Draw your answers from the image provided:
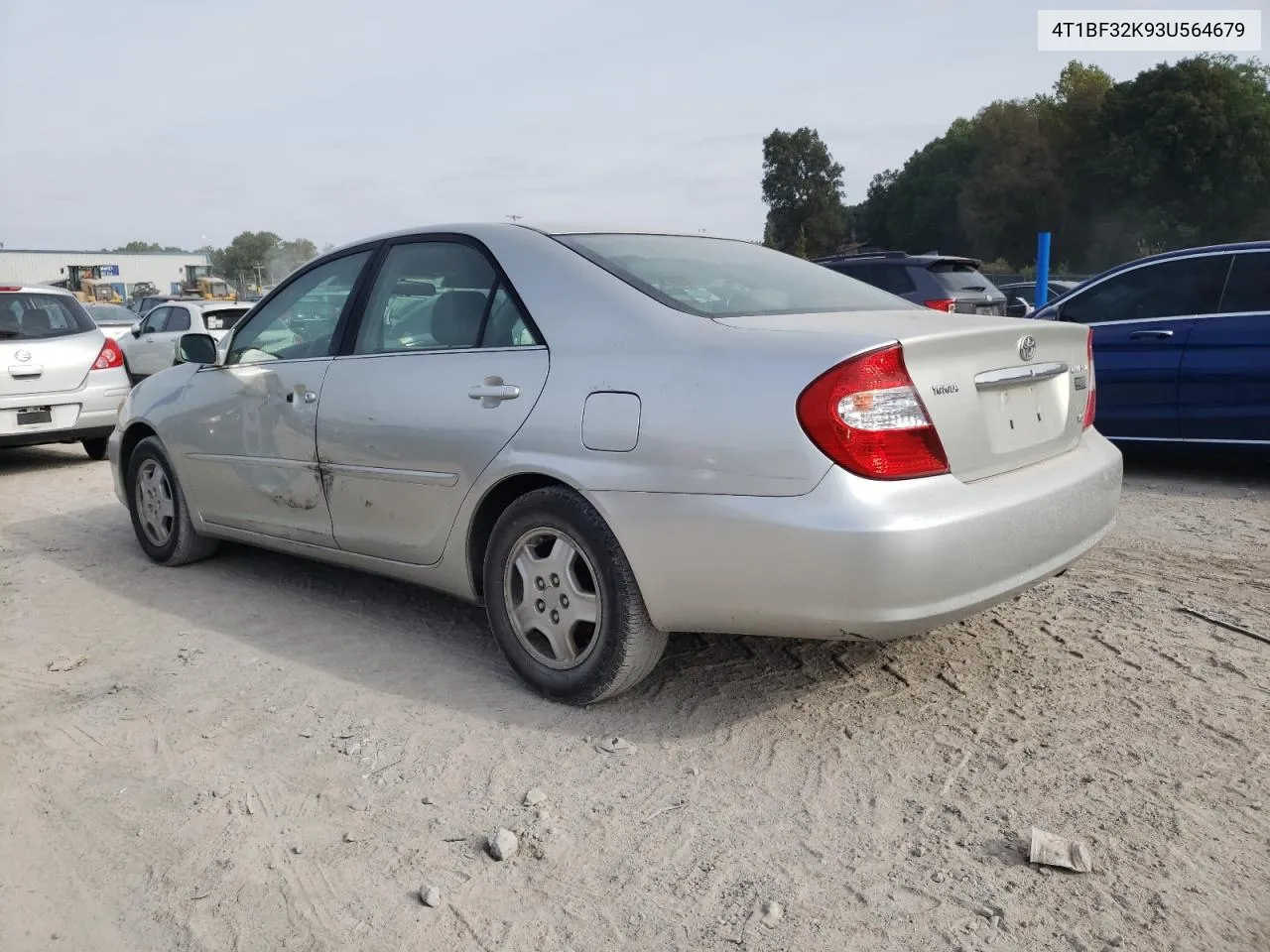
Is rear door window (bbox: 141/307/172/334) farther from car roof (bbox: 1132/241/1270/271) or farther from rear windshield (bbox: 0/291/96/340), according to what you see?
car roof (bbox: 1132/241/1270/271)

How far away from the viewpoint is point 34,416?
335 inches

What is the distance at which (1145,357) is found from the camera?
684 cm

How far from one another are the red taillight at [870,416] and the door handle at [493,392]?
106cm

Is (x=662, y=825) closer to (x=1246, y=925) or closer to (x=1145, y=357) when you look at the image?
(x=1246, y=925)

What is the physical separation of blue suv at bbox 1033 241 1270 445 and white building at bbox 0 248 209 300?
7753cm

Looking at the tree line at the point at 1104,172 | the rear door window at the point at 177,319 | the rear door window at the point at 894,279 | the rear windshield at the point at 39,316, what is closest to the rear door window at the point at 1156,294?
the rear door window at the point at 894,279

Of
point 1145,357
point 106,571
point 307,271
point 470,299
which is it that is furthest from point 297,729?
point 1145,357

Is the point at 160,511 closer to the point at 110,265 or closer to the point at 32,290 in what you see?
the point at 32,290

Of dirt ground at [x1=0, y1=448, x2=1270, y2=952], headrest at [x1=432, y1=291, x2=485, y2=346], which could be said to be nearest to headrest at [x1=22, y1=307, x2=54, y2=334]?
dirt ground at [x1=0, y1=448, x2=1270, y2=952]

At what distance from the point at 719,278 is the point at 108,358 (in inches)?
288

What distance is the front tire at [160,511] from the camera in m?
5.22

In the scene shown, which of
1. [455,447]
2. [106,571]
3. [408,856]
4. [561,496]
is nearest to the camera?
[408,856]

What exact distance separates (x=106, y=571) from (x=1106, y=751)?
185 inches

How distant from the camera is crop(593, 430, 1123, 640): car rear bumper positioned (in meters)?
2.73
